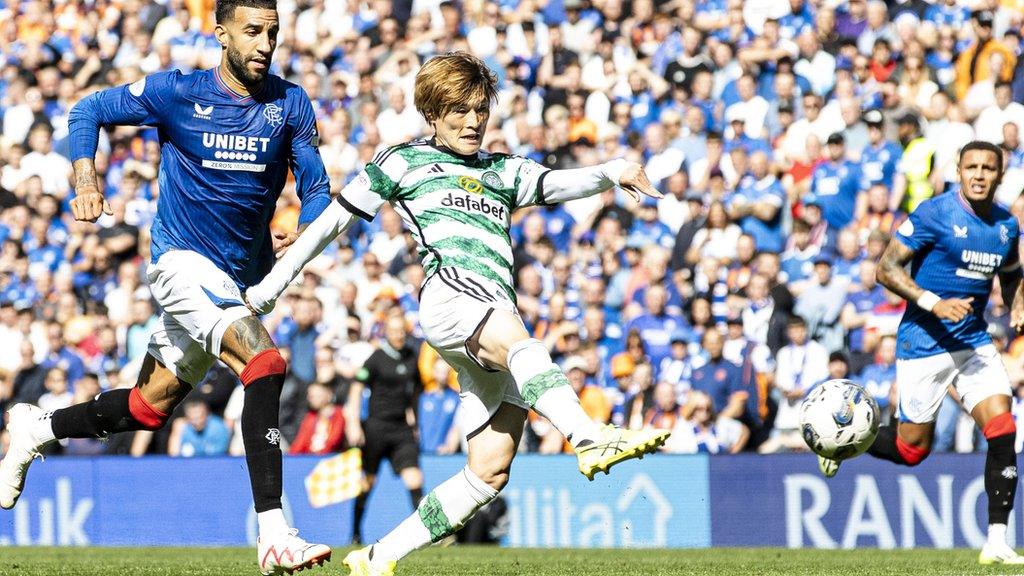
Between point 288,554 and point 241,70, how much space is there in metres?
2.63

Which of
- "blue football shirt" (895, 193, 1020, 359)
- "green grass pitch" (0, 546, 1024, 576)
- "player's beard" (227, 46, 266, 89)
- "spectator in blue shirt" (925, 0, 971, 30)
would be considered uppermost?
"spectator in blue shirt" (925, 0, 971, 30)

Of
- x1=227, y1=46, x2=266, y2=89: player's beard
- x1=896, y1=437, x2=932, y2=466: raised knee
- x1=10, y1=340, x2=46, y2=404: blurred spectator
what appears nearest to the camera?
x1=227, y1=46, x2=266, y2=89: player's beard

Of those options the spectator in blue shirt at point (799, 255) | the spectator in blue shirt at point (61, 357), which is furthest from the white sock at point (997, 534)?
the spectator in blue shirt at point (61, 357)

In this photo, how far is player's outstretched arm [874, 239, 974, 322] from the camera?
968 cm

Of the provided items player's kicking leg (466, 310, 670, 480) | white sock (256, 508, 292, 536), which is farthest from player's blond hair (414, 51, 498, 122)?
white sock (256, 508, 292, 536)

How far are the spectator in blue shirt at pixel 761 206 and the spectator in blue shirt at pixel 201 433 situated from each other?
5460mm

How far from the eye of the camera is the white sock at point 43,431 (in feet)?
29.1

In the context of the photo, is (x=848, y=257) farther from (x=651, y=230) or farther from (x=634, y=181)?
(x=634, y=181)

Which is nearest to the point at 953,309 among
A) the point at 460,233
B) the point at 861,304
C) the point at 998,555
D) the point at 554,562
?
the point at 998,555

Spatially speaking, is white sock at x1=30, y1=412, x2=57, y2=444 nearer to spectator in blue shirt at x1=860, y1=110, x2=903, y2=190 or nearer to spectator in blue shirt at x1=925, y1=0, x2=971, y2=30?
spectator in blue shirt at x1=860, y1=110, x2=903, y2=190

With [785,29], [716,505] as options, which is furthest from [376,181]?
[785,29]

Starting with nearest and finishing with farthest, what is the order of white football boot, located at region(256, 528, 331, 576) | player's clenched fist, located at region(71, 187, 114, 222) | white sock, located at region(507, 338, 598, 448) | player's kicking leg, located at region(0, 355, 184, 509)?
white sock, located at region(507, 338, 598, 448), white football boot, located at region(256, 528, 331, 576), player's clenched fist, located at region(71, 187, 114, 222), player's kicking leg, located at region(0, 355, 184, 509)

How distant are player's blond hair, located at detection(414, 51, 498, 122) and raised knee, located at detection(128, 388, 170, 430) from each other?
2.50 metres

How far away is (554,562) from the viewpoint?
10.7 meters
